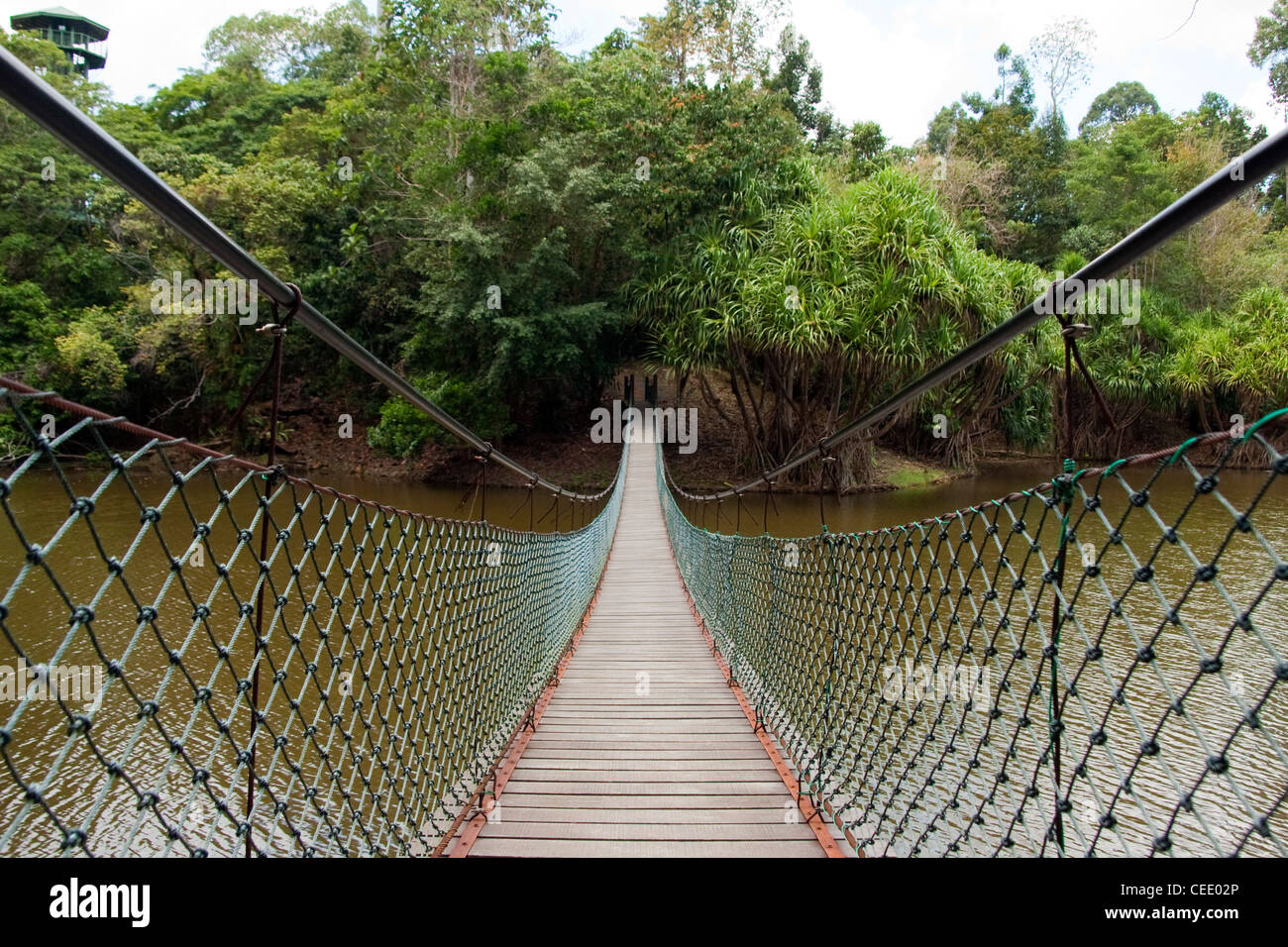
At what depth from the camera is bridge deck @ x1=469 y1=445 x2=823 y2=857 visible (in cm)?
153

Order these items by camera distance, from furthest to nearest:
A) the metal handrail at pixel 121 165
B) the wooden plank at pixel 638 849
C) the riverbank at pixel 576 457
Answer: the riverbank at pixel 576 457
the wooden plank at pixel 638 849
the metal handrail at pixel 121 165

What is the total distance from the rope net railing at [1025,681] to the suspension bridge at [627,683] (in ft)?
0.05

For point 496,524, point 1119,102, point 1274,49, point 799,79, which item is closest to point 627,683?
point 496,524

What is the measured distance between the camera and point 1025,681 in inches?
162

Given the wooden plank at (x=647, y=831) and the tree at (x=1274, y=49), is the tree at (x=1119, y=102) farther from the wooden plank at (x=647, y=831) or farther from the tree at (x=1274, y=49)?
the wooden plank at (x=647, y=831)

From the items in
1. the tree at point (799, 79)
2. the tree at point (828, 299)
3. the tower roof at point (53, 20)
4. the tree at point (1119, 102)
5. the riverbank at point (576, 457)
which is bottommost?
the riverbank at point (576, 457)

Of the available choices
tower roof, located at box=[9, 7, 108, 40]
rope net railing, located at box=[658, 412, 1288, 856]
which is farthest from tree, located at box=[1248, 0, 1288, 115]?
tower roof, located at box=[9, 7, 108, 40]

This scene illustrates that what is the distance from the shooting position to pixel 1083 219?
14898mm

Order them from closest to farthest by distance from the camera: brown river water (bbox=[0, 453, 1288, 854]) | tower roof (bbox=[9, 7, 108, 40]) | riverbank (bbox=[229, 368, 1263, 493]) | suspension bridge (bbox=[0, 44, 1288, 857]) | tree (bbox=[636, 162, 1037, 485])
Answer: suspension bridge (bbox=[0, 44, 1288, 857]) < brown river water (bbox=[0, 453, 1288, 854]) < tree (bbox=[636, 162, 1037, 485]) < riverbank (bbox=[229, 368, 1263, 493]) < tower roof (bbox=[9, 7, 108, 40])

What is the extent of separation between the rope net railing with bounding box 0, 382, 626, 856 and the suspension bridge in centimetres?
1

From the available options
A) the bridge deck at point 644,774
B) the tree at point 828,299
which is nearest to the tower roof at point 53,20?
the tree at point 828,299

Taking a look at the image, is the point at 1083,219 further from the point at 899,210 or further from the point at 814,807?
the point at 814,807

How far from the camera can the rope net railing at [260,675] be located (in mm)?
806

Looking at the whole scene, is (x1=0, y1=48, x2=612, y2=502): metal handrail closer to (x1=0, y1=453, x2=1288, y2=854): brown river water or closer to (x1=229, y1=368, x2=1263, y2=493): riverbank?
(x1=0, y1=453, x2=1288, y2=854): brown river water
